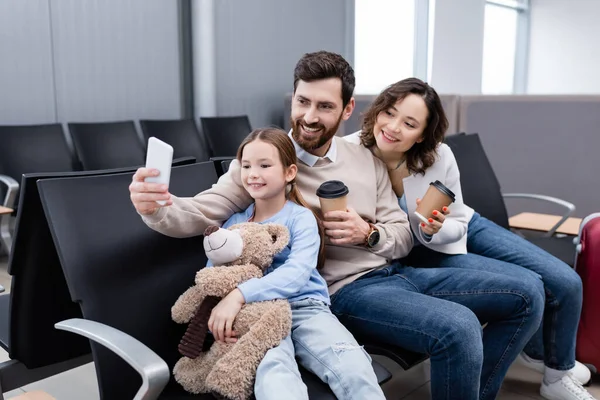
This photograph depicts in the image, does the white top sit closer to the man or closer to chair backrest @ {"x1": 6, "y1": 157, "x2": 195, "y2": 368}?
the man

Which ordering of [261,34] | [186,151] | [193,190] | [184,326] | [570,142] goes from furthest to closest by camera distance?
[261,34], [186,151], [570,142], [193,190], [184,326]

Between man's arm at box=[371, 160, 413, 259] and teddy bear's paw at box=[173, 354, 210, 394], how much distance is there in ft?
1.95

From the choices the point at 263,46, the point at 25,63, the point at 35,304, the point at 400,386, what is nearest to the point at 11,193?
the point at 25,63

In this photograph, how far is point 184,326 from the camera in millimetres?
1467

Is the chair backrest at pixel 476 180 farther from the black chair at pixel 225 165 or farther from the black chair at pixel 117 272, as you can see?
the black chair at pixel 117 272

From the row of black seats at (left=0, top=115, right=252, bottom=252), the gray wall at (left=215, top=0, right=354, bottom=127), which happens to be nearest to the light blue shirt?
the row of black seats at (left=0, top=115, right=252, bottom=252)

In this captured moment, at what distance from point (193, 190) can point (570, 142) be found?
2.69 m

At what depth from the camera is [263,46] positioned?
224 inches

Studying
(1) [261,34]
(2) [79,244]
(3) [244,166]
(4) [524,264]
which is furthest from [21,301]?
(1) [261,34]

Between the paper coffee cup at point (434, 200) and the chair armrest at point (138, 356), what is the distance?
853mm

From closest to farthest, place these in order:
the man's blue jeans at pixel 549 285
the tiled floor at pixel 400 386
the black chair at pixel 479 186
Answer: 1. the man's blue jeans at pixel 549 285
2. the tiled floor at pixel 400 386
3. the black chair at pixel 479 186

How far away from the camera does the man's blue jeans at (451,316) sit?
1.42 m

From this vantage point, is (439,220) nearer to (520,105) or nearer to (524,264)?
(524,264)

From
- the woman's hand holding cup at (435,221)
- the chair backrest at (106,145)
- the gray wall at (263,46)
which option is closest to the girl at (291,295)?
the woman's hand holding cup at (435,221)
